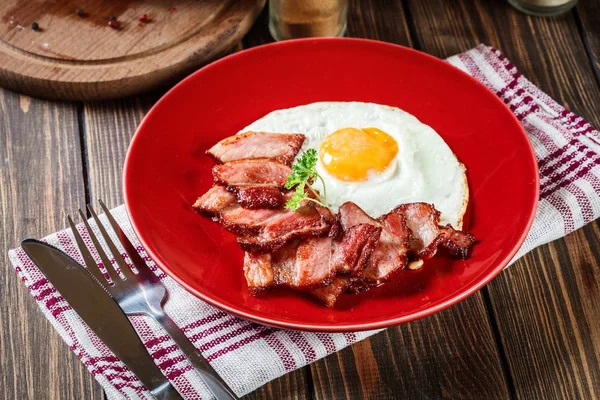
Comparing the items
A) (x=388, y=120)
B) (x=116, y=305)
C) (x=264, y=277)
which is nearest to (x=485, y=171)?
(x=388, y=120)

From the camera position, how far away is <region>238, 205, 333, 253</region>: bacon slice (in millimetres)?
2400

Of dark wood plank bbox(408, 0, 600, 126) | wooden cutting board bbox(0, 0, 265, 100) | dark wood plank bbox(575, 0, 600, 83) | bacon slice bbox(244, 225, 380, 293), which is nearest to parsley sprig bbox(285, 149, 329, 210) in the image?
bacon slice bbox(244, 225, 380, 293)

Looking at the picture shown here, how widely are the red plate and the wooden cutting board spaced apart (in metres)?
0.37

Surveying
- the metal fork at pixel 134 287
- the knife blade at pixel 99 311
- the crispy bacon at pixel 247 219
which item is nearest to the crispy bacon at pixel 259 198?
the crispy bacon at pixel 247 219

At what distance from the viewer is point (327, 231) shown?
2.42 meters

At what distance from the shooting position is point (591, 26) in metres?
3.67

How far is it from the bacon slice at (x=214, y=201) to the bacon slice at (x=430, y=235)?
0.62 metres

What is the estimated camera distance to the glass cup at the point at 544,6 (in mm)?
3646

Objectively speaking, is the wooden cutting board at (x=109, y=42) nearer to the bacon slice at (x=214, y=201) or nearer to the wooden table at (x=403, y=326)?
the wooden table at (x=403, y=326)

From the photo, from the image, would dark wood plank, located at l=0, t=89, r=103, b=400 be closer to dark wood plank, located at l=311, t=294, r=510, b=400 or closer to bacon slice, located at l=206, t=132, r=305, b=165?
bacon slice, located at l=206, t=132, r=305, b=165

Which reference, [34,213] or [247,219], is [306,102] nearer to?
[247,219]

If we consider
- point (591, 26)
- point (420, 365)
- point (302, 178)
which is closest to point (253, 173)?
point (302, 178)

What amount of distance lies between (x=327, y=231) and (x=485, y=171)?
2.57 ft

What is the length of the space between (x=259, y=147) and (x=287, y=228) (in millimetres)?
444
